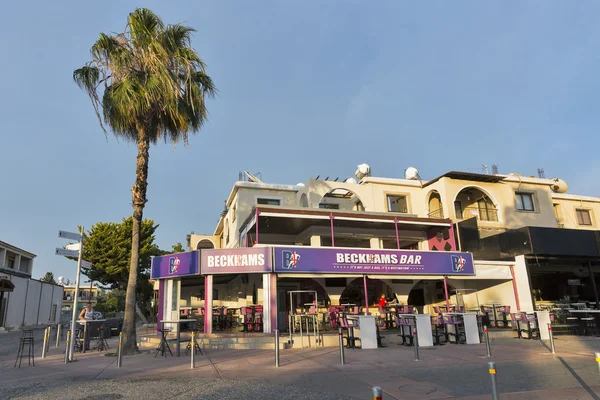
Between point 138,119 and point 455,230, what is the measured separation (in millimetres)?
18197

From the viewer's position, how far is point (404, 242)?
25359 millimetres

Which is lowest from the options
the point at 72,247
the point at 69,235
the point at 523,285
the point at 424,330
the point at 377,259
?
the point at 424,330

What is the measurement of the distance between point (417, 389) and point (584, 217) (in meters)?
31.4

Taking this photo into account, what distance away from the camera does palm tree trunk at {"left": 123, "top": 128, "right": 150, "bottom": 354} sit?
42.3 ft

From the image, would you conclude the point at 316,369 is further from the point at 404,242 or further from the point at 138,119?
the point at 404,242

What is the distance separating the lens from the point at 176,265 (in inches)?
697

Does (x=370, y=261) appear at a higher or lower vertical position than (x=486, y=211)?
lower

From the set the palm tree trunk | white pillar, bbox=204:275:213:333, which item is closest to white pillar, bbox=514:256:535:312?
white pillar, bbox=204:275:213:333

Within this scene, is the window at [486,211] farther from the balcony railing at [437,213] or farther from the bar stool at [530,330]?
the bar stool at [530,330]

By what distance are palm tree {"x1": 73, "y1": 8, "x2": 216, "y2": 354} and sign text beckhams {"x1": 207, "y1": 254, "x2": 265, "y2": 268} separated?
399cm

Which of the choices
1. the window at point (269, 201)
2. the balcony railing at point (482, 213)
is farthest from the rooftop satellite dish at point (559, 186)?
the window at point (269, 201)

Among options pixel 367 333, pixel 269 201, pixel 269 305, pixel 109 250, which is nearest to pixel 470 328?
pixel 367 333

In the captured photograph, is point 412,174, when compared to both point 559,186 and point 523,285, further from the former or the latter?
point 559,186

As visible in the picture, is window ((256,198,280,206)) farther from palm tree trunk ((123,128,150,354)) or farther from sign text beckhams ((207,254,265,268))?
palm tree trunk ((123,128,150,354))
